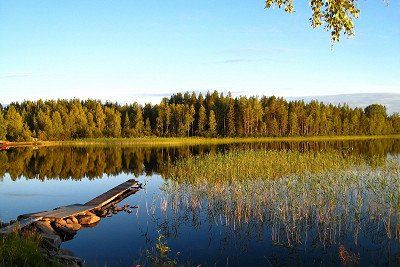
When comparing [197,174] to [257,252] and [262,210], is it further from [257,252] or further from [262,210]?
[257,252]


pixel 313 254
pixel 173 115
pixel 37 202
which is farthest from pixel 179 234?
pixel 173 115

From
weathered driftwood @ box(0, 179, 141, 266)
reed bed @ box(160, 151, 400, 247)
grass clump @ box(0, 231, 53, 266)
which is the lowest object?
weathered driftwood @ box(0, 179, 141, 266)

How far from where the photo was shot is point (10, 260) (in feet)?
32.0

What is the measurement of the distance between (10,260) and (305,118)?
128914 millimetres

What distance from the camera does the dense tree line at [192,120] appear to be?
106875 millimetres

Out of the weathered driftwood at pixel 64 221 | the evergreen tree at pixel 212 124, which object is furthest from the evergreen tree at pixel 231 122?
the weathered driftwood at pixel 64 221

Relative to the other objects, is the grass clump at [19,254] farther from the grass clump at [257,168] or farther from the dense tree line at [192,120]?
the dense tree line at [192,120]

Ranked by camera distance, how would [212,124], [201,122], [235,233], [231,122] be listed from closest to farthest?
1. [235,233]
2. [212,124]
3. [201,122]
4. [231,122]

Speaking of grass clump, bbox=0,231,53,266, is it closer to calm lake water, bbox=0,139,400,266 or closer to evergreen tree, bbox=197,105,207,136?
calm lake water, bbox=0,139,400,266

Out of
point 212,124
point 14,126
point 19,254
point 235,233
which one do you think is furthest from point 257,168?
point 14,126

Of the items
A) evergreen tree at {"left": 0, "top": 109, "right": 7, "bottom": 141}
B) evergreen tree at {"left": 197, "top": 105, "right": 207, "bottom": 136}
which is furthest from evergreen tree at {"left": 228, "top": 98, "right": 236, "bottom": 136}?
evergreen tree at {"left": 0, "top": 109, "right": 7, "bottom": 141}

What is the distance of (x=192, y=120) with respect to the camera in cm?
11819

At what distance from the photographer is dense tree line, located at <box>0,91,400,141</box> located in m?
107

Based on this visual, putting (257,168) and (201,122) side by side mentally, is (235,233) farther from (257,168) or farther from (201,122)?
(201,122)
